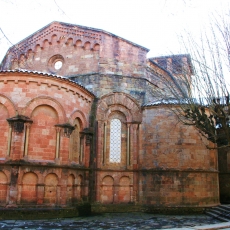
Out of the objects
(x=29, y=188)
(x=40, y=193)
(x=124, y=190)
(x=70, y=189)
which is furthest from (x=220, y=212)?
(x=29, y=188)

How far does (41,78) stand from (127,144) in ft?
18.7

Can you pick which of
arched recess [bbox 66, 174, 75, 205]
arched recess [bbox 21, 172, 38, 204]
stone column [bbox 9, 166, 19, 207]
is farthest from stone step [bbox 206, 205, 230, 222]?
stone column [bbox 9, 166, 19, 207]

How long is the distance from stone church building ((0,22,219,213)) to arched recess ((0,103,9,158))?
0.04 metres

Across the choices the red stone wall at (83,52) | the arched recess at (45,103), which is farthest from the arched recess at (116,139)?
the arched recess at (45,103)

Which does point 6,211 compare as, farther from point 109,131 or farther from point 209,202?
point 209,202

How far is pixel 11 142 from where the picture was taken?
40.4 feet

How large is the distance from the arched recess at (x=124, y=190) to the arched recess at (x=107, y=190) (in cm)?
42

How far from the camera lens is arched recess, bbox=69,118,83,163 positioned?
46.5 ft

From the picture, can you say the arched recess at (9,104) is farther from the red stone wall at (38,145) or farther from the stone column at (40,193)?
the stone column at (40,193)

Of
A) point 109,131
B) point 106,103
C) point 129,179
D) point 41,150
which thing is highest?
point 106,103

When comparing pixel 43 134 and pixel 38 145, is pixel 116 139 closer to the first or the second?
pixel 43 134

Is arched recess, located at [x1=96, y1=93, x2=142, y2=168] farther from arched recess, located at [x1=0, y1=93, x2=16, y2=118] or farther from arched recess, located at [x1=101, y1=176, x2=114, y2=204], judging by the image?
arched recess, located at [x1=0, y1=93, x2=16, y2=118]

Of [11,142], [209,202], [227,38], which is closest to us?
[227,38]

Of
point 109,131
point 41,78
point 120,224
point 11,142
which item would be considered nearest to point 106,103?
point 109,131
